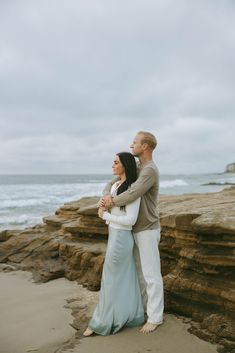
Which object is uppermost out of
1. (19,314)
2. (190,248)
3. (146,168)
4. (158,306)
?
(146,168)

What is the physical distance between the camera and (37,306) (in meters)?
6.30

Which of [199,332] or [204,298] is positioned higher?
A: [204,298]

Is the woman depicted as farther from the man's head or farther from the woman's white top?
the man's head

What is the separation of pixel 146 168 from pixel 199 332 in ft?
6.63

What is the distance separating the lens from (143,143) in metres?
4.85

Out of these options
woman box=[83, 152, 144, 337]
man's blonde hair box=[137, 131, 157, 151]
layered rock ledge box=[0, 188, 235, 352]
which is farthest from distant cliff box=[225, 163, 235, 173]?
woman box=[83, 152, 144, 337]

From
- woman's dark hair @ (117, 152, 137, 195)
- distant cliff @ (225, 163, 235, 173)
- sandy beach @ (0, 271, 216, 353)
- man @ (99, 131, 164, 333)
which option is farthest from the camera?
distant cliff @ (225, 163, 235, 173)

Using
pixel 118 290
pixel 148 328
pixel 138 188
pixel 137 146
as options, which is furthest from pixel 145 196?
pixel 148 328

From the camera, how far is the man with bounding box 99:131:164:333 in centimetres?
470

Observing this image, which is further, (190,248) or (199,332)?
(190,248)

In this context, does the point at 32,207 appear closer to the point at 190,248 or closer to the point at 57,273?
the point at 57,273

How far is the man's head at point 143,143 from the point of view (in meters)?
4.83

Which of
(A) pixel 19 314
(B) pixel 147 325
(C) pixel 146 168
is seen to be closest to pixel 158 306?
(B) pixel 147 325

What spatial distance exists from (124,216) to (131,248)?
1.31 feet
